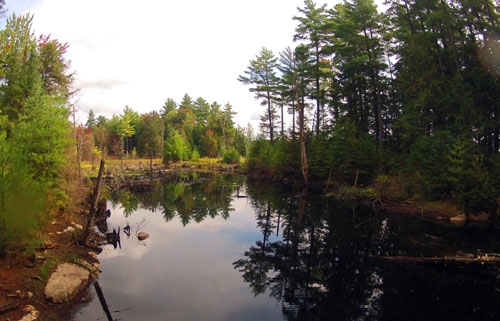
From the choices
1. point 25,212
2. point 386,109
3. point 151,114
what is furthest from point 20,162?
point 151,114

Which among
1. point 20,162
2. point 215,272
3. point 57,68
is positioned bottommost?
point 215,272

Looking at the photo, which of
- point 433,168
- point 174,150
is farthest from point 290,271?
point 174,150

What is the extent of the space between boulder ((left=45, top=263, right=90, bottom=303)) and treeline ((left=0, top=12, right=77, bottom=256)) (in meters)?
1.39

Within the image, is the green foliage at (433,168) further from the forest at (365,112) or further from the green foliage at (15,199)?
the green foliage at (15,199)

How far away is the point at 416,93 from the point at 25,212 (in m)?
25.1

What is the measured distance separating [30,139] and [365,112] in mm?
29871

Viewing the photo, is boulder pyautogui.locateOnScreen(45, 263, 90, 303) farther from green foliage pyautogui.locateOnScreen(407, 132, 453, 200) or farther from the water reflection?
green foliage pyautogui.locateOnScreen(407, 132, 453, 200)

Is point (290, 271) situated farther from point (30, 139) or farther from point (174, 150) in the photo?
point (174, 150)

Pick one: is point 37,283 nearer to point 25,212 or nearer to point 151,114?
point 25,212

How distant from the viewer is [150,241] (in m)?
16.3

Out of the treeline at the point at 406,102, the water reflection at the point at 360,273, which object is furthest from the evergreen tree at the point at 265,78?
the water reflection at the point at 360,273

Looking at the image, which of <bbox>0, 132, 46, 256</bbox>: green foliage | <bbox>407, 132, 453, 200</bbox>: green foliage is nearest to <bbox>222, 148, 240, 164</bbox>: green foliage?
<bbox>407, 132, 453, 200</bbox>: green foliage

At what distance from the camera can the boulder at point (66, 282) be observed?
29.5 feet

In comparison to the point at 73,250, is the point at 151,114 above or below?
above
